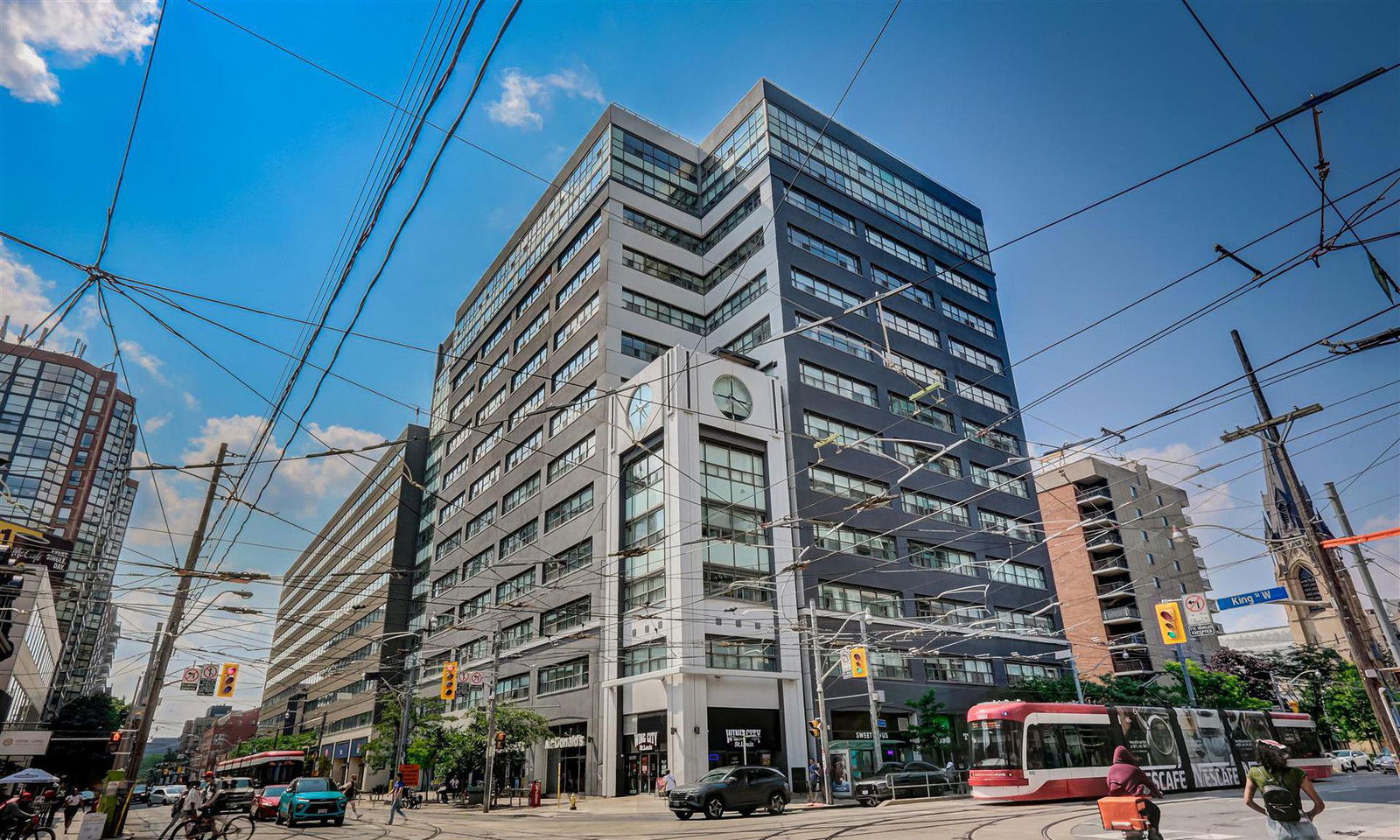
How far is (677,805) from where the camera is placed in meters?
24.0

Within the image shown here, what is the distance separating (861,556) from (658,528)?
42.6 feet

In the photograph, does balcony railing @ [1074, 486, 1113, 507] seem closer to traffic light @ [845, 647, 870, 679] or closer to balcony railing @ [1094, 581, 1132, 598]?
balcony railing @ [1094, 581, 1132, 598]

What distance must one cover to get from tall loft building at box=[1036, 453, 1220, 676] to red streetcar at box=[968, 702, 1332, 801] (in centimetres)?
4089

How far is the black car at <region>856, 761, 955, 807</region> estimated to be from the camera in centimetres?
2952

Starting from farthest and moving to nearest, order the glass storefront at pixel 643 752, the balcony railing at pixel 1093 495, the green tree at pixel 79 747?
the balcony railing at pixel 1093 495, the green tree at pixel 79 747, the glass storefront at pixel 643 752

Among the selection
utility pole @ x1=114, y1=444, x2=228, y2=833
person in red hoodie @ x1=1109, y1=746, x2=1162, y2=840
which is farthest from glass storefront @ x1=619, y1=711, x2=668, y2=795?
person in red hoodie @ x1=1109, y1=746, x2=1162, y2=840

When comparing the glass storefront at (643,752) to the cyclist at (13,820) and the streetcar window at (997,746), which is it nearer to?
the streetcar window at (997,746)

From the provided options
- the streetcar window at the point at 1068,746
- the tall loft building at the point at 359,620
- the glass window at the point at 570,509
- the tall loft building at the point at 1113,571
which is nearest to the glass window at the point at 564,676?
the glass window at the point at 570,509

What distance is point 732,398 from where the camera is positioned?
140 feet

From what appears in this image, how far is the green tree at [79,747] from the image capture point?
6594cm

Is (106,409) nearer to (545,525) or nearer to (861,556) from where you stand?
(545,525)

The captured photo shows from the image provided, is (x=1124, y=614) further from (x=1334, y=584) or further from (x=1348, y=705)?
(x=1334, y=584)

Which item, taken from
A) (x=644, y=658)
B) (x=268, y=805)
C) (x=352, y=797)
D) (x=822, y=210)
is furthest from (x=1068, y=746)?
(x=822, y=210)

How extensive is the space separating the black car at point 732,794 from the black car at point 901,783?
5539 millimetres
